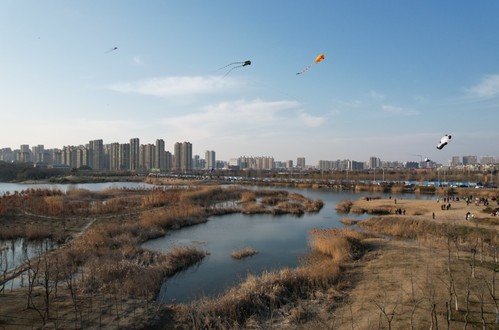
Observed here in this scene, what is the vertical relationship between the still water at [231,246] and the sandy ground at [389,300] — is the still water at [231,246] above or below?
below

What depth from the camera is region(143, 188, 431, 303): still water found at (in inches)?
624

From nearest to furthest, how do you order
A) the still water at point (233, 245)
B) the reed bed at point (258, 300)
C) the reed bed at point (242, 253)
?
1. the reed bed at point (258, 300)
2. the still water at point (233, 245)
3. the reed bed at point (242, 253)

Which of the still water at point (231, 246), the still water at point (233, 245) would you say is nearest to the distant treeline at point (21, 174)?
the still water at point (233, 245)

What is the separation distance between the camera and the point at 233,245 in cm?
2378

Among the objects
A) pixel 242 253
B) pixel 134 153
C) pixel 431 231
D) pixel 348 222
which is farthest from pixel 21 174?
pixel 431 231

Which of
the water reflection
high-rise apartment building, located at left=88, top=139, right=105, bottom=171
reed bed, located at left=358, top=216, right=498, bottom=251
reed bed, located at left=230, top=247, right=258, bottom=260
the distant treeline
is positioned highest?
high-rise apartment building, located at left=88, top=139, right=105, bottom=171

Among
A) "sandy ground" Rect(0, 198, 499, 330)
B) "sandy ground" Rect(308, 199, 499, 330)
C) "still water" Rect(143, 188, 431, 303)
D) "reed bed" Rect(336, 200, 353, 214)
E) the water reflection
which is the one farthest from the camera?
"reed bed" Rect(336, 200, 353, 214)

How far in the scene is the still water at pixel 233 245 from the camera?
52.0 ft

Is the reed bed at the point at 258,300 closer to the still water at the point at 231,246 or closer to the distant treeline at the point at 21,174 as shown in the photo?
the still water at the point at 231,246

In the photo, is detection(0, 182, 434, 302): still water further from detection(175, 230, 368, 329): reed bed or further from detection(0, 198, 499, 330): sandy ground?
detection(0, 198, 499, 330): sandy ground

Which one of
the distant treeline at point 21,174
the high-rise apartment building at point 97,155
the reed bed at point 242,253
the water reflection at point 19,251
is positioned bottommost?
the reed bed at point 242,253

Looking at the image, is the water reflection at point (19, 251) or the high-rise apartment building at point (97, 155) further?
the high-rise apartment building at point (97, 155)

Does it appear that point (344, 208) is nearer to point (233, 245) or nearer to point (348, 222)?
point (348, 222)

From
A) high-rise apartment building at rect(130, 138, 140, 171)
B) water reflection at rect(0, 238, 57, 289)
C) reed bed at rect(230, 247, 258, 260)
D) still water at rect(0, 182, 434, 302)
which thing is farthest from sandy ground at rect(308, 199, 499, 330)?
high-rise apartment building at rect(130, 138, 140, 171)
